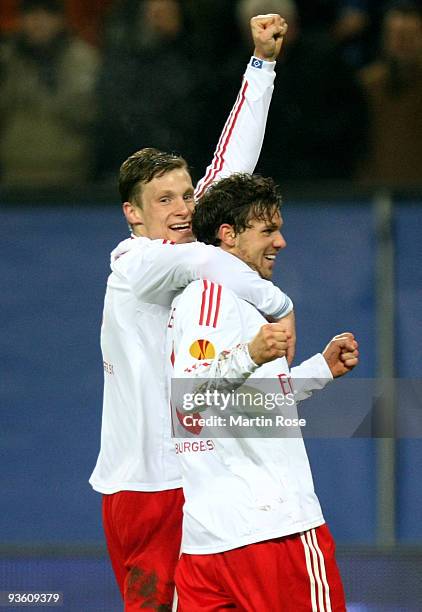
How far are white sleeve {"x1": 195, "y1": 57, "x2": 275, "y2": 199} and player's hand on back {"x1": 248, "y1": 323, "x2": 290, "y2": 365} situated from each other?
108 centimetres

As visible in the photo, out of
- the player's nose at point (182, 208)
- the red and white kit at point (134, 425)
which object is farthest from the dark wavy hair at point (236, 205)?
the player's nose at point (182, 208)

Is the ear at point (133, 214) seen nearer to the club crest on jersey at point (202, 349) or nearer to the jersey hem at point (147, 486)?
the jersey hem at point (147, 486)

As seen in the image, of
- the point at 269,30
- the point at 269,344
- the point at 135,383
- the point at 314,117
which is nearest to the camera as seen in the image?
the point at 269,344

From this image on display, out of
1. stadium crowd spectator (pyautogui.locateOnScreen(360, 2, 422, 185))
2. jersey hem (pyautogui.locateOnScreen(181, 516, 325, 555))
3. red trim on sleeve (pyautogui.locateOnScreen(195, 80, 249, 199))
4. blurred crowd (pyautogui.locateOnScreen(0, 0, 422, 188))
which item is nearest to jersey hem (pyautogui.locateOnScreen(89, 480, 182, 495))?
jersey hem (pyautogui.locateOnScreen(181, 516, 325, 555))

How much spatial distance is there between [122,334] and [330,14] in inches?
122

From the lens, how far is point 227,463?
2.75m

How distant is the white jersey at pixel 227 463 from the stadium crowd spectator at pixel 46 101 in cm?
277

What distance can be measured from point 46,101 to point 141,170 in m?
2.34

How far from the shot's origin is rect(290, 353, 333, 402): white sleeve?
3.11 metres

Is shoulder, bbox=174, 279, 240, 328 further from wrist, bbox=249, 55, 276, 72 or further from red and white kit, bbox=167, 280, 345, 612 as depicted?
wrist, bbox=249, 55, 276, 72

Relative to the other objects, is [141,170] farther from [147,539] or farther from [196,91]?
[196,91]

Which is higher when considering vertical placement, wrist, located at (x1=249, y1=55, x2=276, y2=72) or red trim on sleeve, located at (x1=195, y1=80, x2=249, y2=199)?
wrist, located at (x1=249, y1=55, x2=276, y2=72)

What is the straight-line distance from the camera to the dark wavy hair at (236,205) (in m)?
2.88

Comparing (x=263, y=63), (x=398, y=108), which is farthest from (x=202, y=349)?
(x=398, y=108)
